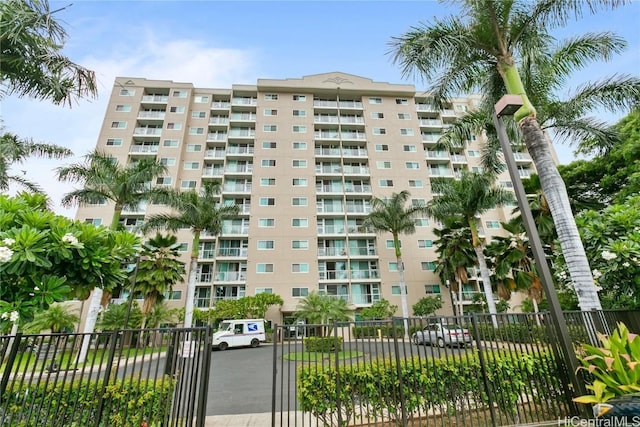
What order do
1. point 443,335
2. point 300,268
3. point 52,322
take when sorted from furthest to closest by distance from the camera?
point 300,268 < point 52,322 < point 443,335

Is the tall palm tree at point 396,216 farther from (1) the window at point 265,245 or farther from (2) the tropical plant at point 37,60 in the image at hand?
(2) the tropical plant at point 37,60

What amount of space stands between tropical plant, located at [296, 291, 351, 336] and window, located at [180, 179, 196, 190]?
18102 mm

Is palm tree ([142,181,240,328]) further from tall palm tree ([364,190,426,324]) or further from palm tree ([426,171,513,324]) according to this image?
palm tree ([426,171,513,324])

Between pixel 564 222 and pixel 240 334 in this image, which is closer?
pixel 564 222

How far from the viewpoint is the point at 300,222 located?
94.2 feet

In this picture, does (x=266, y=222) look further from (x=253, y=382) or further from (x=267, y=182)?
(x=253, y=382)

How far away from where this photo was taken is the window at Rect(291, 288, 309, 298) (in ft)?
85.1

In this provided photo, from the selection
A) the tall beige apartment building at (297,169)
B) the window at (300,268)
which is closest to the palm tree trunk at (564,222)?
the tall beige apartment building at (297,169)

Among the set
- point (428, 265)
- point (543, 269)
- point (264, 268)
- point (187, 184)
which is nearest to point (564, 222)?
point (543, 269)

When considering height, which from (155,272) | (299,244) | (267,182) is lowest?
(155,272)

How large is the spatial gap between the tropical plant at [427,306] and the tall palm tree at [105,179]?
2285 centimetres

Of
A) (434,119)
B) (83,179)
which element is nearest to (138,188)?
(83,179)

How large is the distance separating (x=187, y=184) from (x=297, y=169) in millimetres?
12044

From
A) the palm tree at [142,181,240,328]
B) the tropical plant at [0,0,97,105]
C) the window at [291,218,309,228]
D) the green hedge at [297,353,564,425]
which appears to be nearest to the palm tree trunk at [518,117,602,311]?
the green hedge at [297,353,564,425]
